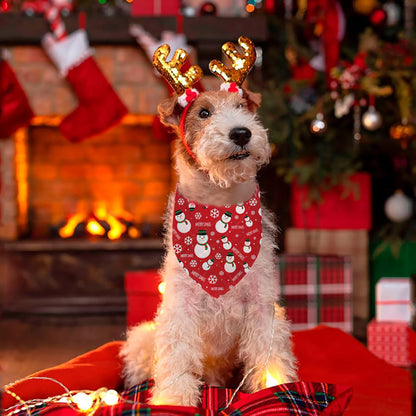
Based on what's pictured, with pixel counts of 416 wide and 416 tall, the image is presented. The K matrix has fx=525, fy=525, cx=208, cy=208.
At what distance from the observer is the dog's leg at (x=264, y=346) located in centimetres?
142

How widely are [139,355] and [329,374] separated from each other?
27.4 inches

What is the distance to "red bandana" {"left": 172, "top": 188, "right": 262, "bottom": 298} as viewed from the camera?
140 cm

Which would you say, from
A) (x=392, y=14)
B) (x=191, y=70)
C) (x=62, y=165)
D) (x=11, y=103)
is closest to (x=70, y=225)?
(x=62, y=165)

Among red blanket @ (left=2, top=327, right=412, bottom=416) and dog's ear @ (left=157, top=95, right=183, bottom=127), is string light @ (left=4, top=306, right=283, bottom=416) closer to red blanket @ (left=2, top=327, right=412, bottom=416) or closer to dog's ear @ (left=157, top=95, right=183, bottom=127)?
red blanket @ (left=2, top=327, right=412, bottom=416)

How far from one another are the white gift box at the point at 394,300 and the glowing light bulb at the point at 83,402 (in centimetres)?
130

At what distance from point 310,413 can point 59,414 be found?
65cm

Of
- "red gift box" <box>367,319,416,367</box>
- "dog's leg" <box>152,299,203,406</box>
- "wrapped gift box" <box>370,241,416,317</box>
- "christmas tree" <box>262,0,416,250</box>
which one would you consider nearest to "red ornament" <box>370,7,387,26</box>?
"christmas tree" <box>262,0,416,250</box>

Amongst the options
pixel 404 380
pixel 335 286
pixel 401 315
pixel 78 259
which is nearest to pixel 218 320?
pixel 404 380

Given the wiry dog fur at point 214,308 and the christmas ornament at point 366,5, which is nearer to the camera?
the wiry dog fur at point 214,308

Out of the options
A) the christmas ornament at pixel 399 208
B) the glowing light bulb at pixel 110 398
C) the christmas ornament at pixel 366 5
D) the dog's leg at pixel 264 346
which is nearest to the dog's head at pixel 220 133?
the dog's leg at pixel 264 346

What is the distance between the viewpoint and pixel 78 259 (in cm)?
332

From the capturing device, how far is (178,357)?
1.38m

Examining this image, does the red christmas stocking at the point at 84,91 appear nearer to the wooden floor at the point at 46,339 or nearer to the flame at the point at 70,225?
the flame at the point at 70,225

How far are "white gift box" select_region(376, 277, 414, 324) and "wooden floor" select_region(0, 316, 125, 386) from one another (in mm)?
1105
